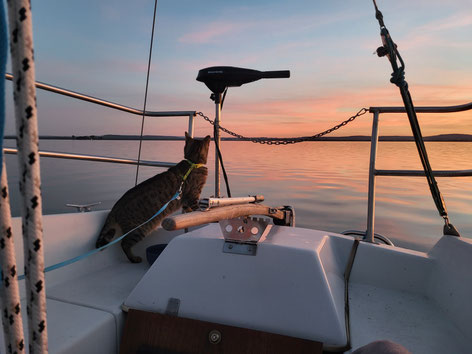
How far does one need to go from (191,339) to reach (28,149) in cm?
89

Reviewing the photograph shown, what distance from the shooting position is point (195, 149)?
2.85 meters

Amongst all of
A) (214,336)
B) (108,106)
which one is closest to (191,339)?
(214,336)

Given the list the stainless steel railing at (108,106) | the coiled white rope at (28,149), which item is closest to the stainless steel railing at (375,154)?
the stainless steel railing at (108,106)

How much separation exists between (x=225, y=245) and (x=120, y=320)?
20.0 inches

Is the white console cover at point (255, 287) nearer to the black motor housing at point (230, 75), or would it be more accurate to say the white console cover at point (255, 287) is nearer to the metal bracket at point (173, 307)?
the metal bracket at point (173, 307)

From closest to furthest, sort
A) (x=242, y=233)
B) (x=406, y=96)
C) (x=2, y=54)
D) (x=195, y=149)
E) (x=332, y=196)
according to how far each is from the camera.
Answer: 1. (x=2, y=54)
2. (x=242, y=233)
3. (x=406, y=96)
4. (x=195, y=149)
5. (x=332, y=196)

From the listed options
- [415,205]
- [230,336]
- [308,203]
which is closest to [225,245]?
[230,336]

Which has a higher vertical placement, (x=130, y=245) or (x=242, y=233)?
(x=242, y=233)

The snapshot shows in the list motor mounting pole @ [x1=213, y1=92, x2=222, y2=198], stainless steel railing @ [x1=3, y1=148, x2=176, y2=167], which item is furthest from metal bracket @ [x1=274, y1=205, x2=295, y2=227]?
stainless steel railing @ [x1=3, y1=148, x2=176, y2=167]

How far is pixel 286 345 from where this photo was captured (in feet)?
3.32

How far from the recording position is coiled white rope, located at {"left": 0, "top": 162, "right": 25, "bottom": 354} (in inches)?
15.8

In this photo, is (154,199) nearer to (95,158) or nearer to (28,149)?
(95,158)

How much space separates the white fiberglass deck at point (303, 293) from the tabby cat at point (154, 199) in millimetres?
532

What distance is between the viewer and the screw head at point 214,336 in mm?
1063
